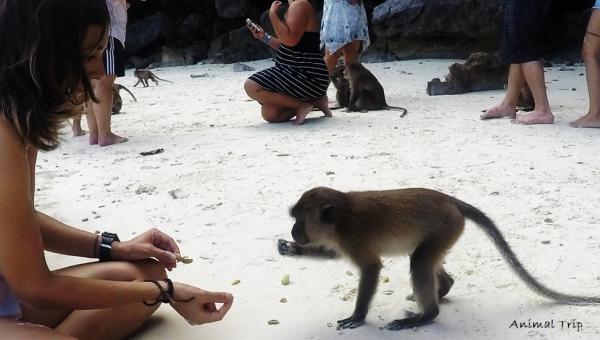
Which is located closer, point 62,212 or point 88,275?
point 88,275

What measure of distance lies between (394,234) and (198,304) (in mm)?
846

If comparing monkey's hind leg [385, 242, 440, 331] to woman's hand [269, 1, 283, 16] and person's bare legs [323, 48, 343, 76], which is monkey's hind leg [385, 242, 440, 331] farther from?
person's bare legs [323, 48, 343, 76]

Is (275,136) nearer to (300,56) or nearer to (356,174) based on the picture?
(300,56)

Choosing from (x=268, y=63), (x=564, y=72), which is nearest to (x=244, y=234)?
(x=564, y=72)

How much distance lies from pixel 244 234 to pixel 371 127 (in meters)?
3.09

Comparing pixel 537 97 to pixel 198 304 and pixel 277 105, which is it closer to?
pixel 277 105

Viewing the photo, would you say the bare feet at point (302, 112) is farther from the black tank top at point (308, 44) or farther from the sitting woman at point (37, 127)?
the sitting woman at point (37, 127)

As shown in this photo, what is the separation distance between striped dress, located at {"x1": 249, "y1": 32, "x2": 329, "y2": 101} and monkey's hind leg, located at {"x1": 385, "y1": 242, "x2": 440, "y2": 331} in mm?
4488

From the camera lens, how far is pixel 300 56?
693 cm

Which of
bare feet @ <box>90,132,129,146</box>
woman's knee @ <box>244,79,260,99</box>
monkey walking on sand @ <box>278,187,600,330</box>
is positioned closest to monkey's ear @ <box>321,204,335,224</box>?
monkey walking on sand @ <box>278,187,600,330</box>

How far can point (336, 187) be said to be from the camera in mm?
4676

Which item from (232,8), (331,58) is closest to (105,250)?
(331,58)

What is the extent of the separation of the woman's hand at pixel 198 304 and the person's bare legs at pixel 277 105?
460 centimetres

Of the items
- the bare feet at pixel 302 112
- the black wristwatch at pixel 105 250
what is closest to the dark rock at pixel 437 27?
the bare feet at pixel 302 112
